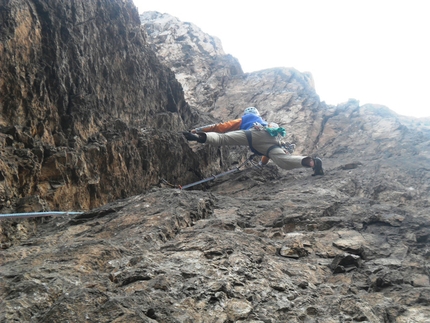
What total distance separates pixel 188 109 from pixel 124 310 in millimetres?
9225

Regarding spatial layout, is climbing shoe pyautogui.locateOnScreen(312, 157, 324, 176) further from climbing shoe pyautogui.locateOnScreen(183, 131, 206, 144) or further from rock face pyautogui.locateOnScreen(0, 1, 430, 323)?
climbing shoe pyautogui.locateOnScreen(183, 131, 206, 144)

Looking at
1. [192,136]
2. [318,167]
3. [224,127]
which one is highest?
[224,127]

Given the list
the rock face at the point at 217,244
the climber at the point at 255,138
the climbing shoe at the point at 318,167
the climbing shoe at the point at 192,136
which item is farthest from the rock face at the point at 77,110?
the climbing shoe at the point at 318,167

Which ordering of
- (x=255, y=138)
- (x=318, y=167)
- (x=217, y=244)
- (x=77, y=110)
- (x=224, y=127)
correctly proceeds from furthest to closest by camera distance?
(x=224, y=127) < (x=255, y=138) < (x=318, y=167) < (x=77, y=110) < (x=217, y=244)

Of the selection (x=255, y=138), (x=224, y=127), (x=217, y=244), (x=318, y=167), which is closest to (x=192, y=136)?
(x=224, y=127)

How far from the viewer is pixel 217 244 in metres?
4.21

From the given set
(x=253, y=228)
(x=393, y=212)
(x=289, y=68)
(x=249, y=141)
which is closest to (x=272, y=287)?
(x=253, y=228)

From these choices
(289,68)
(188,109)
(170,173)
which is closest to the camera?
(170,173)

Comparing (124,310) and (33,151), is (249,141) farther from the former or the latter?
(124,310)

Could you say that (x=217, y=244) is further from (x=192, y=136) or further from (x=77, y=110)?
(x=192, y=136)

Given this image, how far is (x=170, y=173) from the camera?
871 cm

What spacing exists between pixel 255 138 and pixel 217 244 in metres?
5.98

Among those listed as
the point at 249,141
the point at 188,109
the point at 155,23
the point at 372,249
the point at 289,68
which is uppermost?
the point at 155,23

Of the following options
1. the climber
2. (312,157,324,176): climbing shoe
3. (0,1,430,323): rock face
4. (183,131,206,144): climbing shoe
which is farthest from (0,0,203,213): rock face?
(312,157,324,176): climbing shoe
